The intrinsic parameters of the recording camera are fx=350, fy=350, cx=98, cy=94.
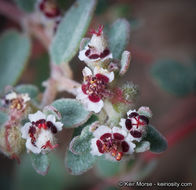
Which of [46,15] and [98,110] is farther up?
[46,15]

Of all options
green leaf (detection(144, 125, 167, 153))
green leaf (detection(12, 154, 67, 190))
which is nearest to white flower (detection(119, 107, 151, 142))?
green leaf (detection(144, 125, 167, 153))

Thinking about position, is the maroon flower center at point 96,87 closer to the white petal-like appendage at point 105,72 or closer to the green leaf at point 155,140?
the white petal-like appendage at point 105,72

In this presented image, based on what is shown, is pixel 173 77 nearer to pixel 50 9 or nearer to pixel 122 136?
pixel 50 9

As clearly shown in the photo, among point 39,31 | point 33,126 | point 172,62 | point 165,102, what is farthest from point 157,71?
point 33,126

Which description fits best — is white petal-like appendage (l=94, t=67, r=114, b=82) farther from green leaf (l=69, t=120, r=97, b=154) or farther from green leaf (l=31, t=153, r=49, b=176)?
green leaf (l=31, t=153, r=49, b=176)

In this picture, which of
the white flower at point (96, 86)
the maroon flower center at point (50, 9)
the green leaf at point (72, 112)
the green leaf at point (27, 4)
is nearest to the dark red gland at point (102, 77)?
the white flower at point (96, 86)

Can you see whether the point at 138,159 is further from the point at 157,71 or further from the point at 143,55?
the point at 143,55
